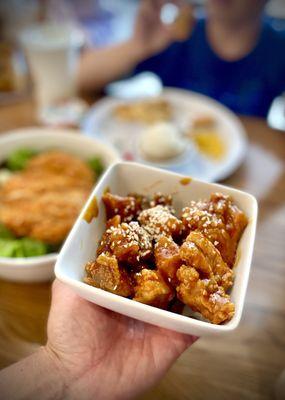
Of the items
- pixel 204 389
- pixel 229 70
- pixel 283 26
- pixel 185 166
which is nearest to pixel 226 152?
pixel 185 166

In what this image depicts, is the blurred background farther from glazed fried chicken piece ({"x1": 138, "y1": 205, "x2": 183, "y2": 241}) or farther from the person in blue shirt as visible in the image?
glazed fried chicken piece ({"x1": 138, "y1": 205, "x2": 183, "y2": 241})

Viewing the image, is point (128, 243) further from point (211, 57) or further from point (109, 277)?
point (211, 57)

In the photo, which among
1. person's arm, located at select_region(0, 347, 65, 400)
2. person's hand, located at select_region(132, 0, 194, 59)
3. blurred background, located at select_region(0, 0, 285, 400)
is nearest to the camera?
person's arm, located at select_region(0, 347, 65, 400)

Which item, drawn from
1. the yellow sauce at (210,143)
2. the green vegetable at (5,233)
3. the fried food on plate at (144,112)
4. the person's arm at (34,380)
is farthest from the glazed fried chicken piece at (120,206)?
the fried food on plate at (144,112)

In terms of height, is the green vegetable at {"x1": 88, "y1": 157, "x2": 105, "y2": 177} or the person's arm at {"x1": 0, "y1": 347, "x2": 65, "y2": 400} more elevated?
the green vegetable at {"x1": 88, "y1": 157, "x2": 105, "y2": 177}

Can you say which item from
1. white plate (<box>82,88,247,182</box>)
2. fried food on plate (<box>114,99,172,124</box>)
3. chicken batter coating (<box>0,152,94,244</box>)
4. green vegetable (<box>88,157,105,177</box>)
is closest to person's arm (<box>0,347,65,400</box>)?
chicken batter coating (<box>0,152,94,244</box>)

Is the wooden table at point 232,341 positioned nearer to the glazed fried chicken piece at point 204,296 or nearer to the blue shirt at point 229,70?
the glazed fried chicken piece at point 204,296
